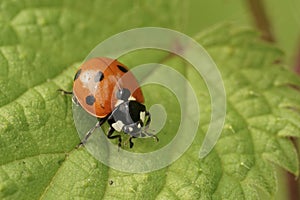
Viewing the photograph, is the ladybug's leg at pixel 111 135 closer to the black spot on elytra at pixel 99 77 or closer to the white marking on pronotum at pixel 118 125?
the white marking on pronotum at pixel 118 125

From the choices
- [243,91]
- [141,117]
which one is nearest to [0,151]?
[141,117]

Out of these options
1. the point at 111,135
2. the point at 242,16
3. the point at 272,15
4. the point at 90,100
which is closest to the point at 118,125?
the point at 111,135

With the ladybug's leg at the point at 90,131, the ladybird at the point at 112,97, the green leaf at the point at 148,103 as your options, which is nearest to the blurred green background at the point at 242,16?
the green leaf at the point at 148,103

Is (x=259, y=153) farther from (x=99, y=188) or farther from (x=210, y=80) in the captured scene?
(x=99, y=188)

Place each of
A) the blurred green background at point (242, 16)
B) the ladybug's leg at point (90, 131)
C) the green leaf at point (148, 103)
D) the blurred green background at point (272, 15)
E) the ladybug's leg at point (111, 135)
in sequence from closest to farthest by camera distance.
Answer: the green leaf at point (148, 103) → the ladybug's leg at point (90, 131) → the ladybug's leg at point (111, 135) → the blurred green background at point (242, 16) → the blurred green background at point (272, 15)

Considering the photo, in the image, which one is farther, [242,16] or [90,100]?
[242,16]

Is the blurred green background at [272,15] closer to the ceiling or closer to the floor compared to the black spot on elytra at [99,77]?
closer to the floor

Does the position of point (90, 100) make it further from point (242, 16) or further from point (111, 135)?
point (242, 16)
